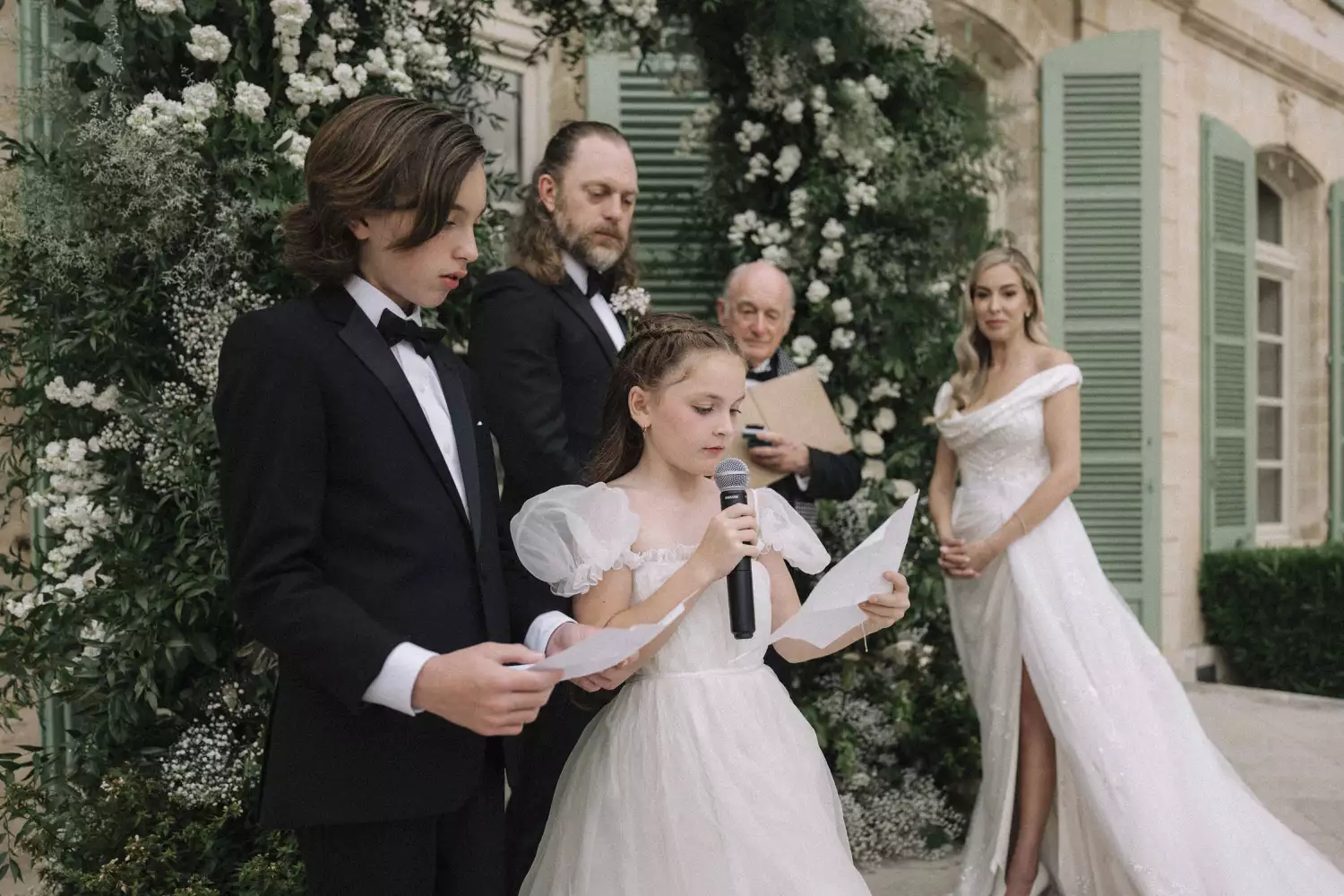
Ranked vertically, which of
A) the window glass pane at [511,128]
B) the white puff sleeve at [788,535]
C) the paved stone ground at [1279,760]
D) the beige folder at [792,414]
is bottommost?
the paved stone ground at [1279,760]

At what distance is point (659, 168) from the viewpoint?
5.03 meters

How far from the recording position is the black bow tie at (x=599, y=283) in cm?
294

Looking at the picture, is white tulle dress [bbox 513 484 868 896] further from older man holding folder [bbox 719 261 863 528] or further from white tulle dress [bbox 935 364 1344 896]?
white tulle dress [bbox 935 364 1344 896]

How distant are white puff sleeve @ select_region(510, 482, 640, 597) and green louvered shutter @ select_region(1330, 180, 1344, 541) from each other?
8376mm

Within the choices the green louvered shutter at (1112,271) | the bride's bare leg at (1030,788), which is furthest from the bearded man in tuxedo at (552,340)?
the green louvered shutter at (1112,271)

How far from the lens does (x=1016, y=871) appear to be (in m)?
3.75

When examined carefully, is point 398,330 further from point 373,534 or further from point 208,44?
point 208,44

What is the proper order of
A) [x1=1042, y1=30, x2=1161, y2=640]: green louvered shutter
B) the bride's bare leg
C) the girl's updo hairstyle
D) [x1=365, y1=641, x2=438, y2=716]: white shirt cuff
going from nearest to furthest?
[x1=365, y1=641, x2=438, y2=716]: white shirt cuff, the girl's updo hairstyle, the bride's bare leg, [x1=1042, y1=30, x2=1161, y2=640]: green louvered shutter

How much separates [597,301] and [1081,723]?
197cm

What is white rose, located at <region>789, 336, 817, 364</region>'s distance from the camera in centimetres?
440

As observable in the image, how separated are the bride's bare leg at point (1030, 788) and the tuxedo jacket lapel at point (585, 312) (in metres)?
1.85

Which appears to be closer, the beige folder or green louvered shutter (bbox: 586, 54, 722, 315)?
the beige folder

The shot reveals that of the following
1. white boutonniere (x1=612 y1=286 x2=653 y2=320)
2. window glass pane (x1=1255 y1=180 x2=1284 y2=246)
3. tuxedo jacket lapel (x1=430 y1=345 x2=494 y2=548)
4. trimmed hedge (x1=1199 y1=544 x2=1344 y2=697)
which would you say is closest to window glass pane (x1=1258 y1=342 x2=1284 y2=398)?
window glass pane (x1=1255 y1=180 x2=1284 y2=246)

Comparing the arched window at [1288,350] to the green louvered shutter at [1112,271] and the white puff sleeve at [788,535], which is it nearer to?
the green louvered shutter at [1112,271]
